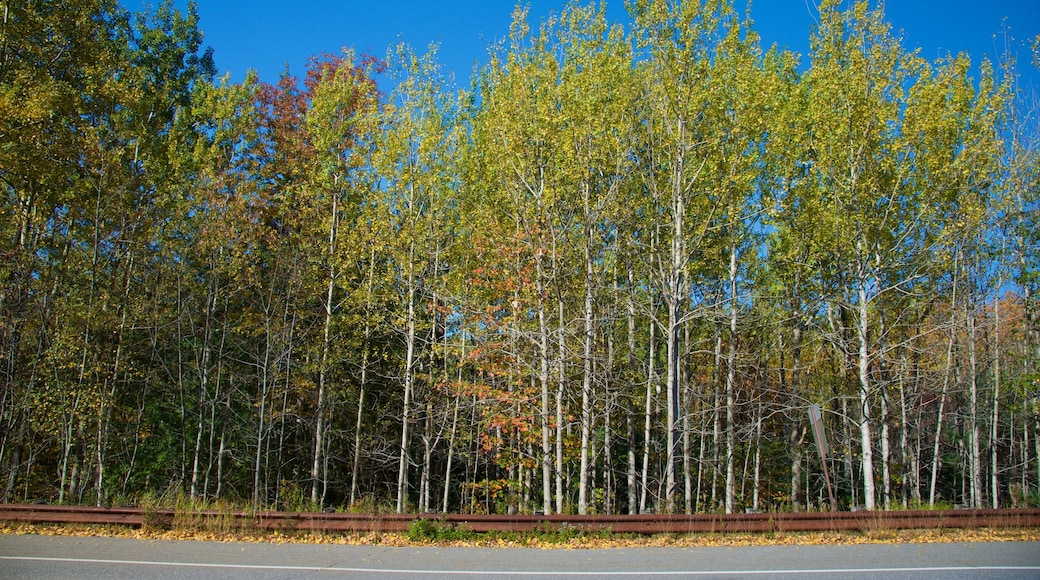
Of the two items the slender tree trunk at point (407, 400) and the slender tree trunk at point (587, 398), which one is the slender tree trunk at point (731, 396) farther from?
the slender tree trunk at point (407, 400)

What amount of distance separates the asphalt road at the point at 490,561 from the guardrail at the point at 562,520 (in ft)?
2.57

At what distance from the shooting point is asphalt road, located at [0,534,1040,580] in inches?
310

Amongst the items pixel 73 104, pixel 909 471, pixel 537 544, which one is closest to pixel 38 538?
pixel 537 544

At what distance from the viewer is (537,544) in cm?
1038

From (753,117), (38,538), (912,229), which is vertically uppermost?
(753,117)

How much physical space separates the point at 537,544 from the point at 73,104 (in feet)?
52.8

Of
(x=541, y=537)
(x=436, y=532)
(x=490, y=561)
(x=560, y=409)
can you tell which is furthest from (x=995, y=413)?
(x=490, y=561)

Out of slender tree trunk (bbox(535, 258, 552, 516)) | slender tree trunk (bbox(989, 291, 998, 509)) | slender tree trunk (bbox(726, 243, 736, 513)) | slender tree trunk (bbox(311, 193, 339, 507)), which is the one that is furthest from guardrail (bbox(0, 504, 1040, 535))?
slender tree trunk (bbox(989, 291, 998, 509))

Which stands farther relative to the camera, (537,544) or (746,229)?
(746,229)

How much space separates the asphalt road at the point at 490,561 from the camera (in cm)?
786

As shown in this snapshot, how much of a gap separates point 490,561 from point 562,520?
2.21 meters

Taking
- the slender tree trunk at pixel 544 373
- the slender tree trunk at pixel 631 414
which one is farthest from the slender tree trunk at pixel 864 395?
the slender tree trunk at pixel 544 373

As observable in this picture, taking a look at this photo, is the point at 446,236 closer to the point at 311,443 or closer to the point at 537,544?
the point at 311,443

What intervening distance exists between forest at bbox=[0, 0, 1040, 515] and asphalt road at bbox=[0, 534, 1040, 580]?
4.39 metres
